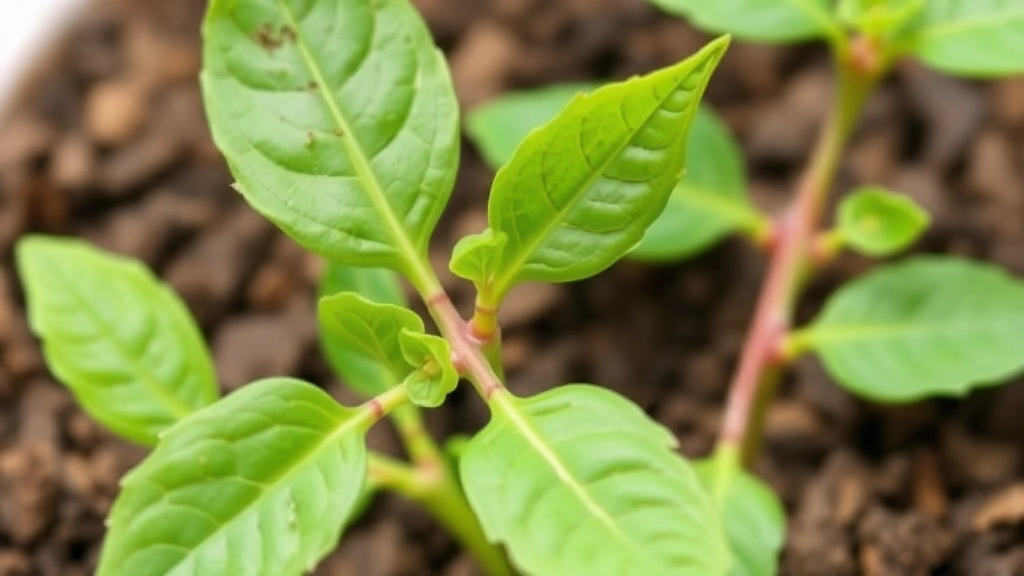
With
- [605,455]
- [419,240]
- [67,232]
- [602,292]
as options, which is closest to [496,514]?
[605,455]

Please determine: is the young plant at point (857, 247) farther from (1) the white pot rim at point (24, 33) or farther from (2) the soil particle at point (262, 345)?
(1) the white pot rim at point (24, 33)

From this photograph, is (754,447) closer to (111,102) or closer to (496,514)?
(496,514)

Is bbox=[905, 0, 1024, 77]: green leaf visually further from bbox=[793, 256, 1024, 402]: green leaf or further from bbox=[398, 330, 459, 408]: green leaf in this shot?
bbox=[398, 330, 459, 408]: green leaf

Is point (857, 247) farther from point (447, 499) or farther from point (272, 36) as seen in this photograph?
point (272, 36)

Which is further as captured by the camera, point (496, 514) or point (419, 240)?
point (419, 240)

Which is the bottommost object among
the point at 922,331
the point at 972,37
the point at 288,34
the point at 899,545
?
the point at 899,545

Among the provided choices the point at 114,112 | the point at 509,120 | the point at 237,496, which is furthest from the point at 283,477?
the point at 114,112
